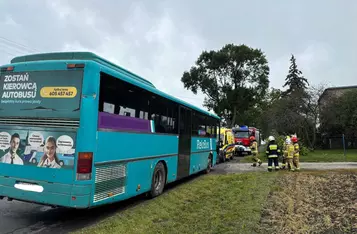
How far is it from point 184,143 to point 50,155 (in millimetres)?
5742

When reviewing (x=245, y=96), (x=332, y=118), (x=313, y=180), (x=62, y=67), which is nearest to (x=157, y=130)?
(x=62, y=67)

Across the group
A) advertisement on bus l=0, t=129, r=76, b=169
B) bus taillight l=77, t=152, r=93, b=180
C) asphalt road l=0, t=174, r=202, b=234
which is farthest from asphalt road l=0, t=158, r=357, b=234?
advertisement on bus l=0, t=129, r=76, b=169

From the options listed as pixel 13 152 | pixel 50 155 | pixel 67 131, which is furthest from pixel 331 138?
pixel 13 152

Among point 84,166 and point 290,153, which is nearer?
point 84,166

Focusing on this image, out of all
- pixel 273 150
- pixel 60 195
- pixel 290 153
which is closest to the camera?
pixel 60 195

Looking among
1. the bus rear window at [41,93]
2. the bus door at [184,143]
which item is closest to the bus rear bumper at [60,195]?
the bus rear window at [41,93]

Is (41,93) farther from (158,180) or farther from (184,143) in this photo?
(184,143)

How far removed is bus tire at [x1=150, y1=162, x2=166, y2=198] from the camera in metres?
8.09

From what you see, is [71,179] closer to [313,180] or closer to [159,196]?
[159,196]

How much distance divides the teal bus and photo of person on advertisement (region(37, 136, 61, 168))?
0.02m

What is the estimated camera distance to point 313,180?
10789 millimetres

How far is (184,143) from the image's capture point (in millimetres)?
10578

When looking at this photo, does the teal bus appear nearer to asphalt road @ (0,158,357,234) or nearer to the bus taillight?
the bus taillight

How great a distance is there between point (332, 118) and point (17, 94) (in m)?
29.3
